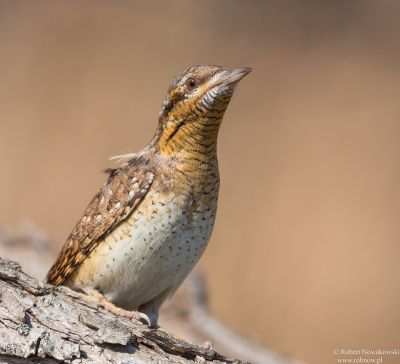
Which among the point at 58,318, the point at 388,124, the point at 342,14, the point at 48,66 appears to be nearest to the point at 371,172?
the point at 388,124

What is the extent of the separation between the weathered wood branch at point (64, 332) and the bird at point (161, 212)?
44 centimetres

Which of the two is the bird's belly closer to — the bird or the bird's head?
the bird

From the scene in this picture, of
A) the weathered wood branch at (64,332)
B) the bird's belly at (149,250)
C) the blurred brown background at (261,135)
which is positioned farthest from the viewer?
the blurred brown background at (261,135)

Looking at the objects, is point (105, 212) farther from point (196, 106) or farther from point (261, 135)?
point (261, 135)

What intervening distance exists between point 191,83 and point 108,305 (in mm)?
1105

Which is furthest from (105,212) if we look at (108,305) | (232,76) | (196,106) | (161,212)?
(232,76)

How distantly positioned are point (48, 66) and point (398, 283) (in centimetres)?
425

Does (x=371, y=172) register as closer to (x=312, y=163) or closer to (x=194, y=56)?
(x=312, y=163)

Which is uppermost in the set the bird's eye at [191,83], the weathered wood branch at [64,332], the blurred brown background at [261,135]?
the blurred brown background at [261,135]

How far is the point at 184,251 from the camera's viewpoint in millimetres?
3594

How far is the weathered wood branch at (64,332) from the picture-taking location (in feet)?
9.04

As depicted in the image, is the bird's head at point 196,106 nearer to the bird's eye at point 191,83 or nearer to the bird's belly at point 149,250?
the bird's eye at point 191,83

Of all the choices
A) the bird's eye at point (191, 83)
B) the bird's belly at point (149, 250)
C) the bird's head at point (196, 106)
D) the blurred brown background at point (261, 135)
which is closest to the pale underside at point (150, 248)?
the bird's belly at point (149, 250)

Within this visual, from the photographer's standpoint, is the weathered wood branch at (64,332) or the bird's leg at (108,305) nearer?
the weathered wood branch at (64,332)
